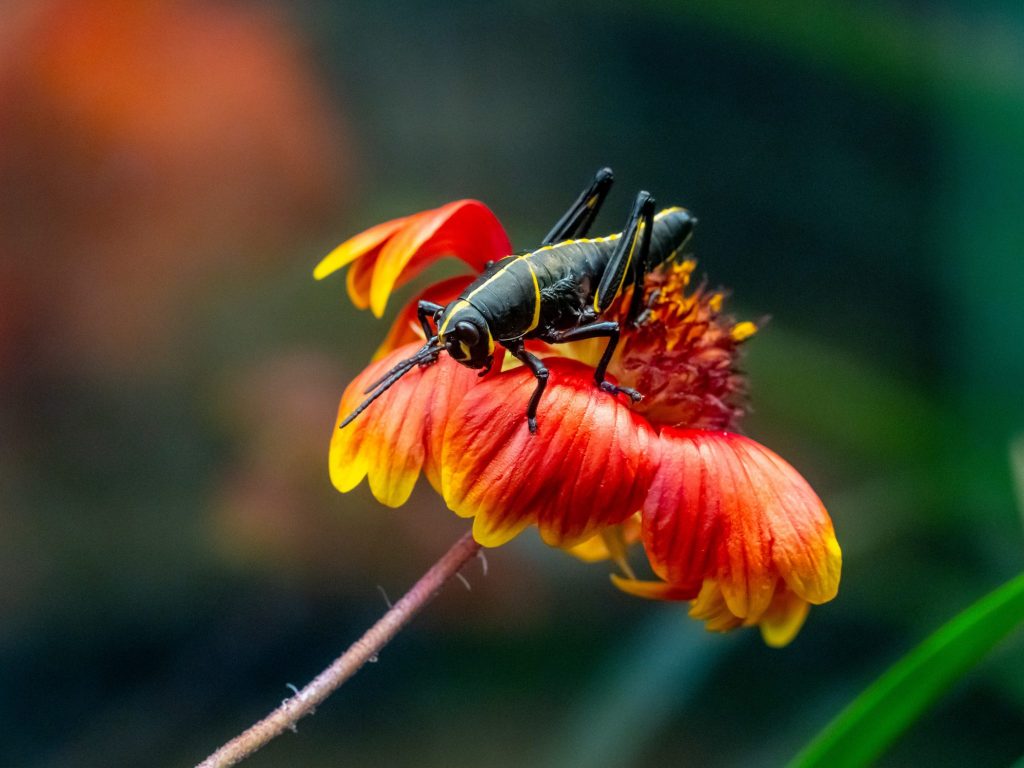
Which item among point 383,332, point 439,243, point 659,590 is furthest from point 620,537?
point 383,332

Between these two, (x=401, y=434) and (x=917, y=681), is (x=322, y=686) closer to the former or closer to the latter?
(x=401, y=434)

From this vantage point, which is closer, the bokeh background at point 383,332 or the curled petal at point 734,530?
the curled petal at point 734,530

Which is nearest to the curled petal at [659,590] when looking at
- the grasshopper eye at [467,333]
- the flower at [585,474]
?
the flower at [585,474]

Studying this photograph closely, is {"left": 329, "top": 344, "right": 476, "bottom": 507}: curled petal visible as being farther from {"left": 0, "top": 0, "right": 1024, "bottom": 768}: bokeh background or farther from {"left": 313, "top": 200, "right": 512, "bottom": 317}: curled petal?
{"left": 0, "top": 0, "right": 1024, "bottom": 768}: bokeh background

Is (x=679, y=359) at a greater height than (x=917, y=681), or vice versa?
(x=679, y=359)

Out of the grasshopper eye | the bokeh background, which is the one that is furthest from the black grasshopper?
the bokeh background

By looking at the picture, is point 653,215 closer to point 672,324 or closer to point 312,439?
point 672,324

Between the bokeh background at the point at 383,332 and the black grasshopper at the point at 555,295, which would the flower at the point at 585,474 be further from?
the bokeh background at the point at 383,332
